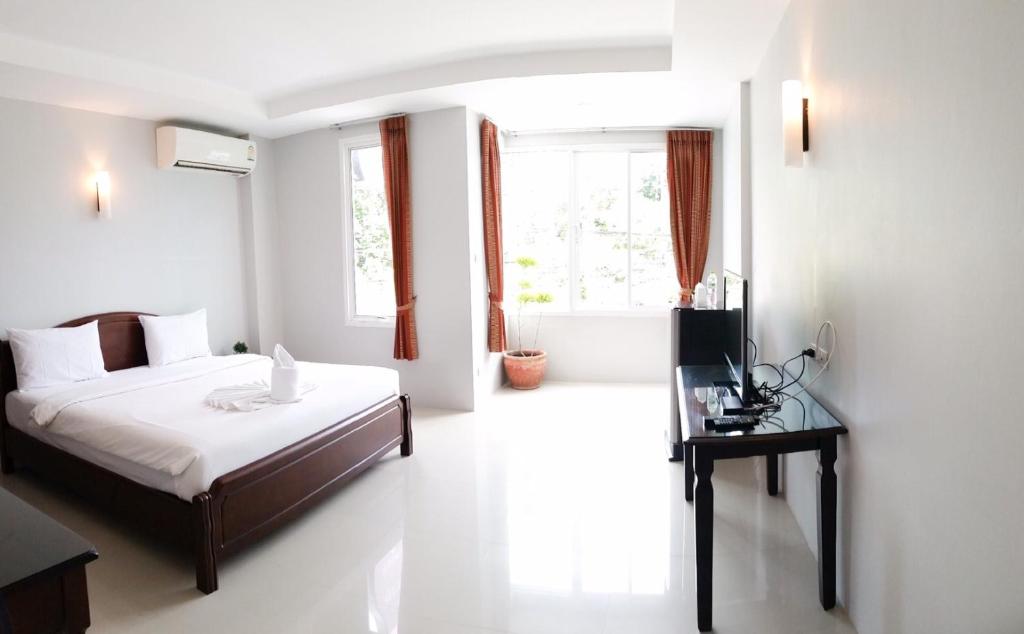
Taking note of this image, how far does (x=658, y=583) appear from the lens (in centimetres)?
242

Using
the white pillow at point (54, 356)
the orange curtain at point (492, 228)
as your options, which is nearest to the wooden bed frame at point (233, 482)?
the white pillow at point (54, 356)

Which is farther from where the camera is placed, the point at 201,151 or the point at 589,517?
the point at 201,151

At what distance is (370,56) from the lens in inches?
159

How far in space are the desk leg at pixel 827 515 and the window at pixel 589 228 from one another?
3.87 meters

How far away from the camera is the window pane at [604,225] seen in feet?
19.6

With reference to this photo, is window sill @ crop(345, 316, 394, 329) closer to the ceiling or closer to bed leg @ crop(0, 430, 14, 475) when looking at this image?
the ceiling

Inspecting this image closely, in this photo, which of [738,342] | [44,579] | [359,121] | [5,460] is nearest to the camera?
[44,579]

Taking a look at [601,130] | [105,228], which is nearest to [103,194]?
[105,228]

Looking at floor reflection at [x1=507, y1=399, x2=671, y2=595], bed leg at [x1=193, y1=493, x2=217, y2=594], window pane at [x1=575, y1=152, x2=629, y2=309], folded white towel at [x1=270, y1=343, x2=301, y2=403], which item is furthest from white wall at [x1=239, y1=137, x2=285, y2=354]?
bed leg at [x1=193, y1=493, x2=217, y2=594]

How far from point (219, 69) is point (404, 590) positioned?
3816mm

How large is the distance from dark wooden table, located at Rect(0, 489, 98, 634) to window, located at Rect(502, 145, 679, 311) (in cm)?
475

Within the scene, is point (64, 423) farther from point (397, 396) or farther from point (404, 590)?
point (404, 590)

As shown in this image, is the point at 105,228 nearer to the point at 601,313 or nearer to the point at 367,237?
the point at 367,237

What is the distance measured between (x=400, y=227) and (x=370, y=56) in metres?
1.46
